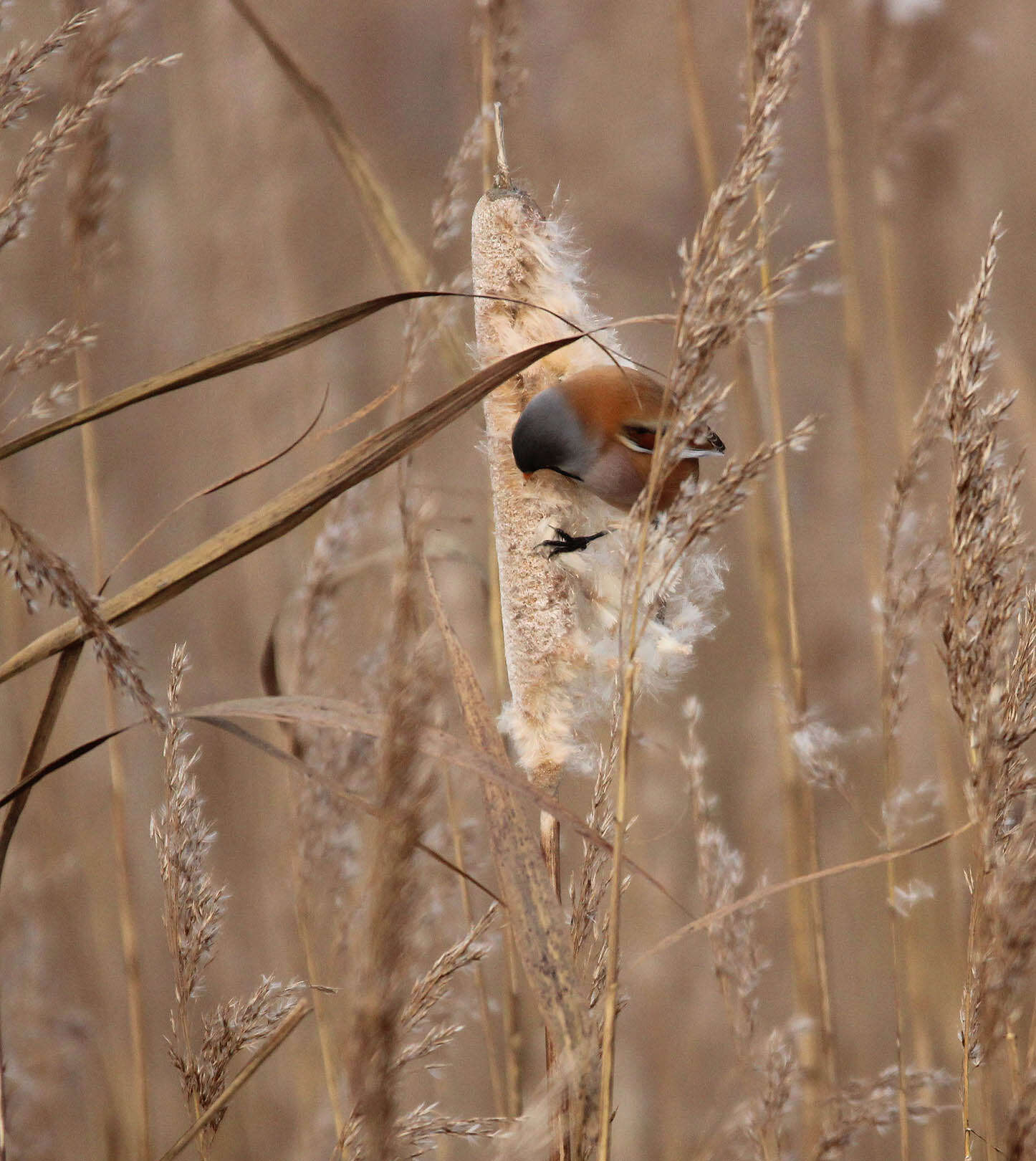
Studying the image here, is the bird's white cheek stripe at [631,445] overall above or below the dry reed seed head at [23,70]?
below

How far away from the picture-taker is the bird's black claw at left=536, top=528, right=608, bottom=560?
2.46 ft

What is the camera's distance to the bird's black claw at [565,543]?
750mm

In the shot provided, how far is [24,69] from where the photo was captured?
702 millimetres

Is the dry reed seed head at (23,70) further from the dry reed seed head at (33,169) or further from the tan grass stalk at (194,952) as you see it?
the tan grass stalk at (194,952)

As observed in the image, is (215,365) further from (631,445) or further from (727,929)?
(727,929)

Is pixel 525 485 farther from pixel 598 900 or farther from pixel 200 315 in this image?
pixel 200 315

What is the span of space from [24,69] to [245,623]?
3.92 feet

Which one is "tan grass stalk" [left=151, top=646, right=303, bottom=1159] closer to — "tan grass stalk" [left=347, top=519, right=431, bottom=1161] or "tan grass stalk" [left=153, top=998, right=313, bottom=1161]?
"tan grass stalk" [left=153, top=998, right=313, bottom=1161]

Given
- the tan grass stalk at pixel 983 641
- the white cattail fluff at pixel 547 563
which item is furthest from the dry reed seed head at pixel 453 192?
the tan grass stalk at pixel 983 641

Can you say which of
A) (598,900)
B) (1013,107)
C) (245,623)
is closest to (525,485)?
(598,900)

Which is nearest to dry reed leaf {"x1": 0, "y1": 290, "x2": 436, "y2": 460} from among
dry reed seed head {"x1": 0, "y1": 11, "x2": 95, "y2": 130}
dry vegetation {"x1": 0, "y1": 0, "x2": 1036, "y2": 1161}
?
dry vegetation {"x1": 0, "y1": 0, "x2": 1036, "y2": 1161}

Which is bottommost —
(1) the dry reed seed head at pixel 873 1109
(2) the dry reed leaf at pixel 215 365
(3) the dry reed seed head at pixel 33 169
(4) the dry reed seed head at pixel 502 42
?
(1) the dry reed seed head at pixel 873 1109

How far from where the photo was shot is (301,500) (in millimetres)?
645

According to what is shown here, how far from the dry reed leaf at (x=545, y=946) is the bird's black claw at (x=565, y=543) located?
8.2 inches
